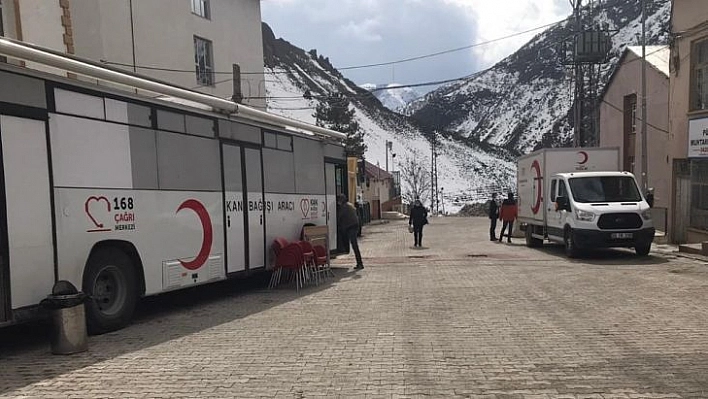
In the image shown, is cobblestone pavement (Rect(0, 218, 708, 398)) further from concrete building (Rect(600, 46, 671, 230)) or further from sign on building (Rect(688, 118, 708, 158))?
concrete building (Rect(600, 46, 671, 230))

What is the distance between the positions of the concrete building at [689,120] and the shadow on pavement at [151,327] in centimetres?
1179

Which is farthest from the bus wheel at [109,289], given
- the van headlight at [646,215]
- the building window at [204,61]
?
the building window at [204,61]

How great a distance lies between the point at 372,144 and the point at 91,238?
14145 cm

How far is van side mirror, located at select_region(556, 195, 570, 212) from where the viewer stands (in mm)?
15789

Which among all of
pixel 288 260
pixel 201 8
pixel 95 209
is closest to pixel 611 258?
pixel 288 260

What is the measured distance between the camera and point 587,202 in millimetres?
15383

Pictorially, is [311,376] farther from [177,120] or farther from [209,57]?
[209,57]

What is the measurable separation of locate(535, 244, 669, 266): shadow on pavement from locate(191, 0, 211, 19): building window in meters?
18.4

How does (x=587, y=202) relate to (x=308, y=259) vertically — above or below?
above

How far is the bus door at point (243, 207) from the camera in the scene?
1010cm

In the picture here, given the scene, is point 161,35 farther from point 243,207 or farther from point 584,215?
point 584,215

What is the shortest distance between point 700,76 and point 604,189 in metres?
5.22

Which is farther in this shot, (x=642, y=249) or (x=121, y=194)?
(x=642, y=249)

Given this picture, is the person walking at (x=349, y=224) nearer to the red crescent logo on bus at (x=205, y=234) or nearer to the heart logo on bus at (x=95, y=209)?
the red crescent logo on bus at (x=205, y=234)
